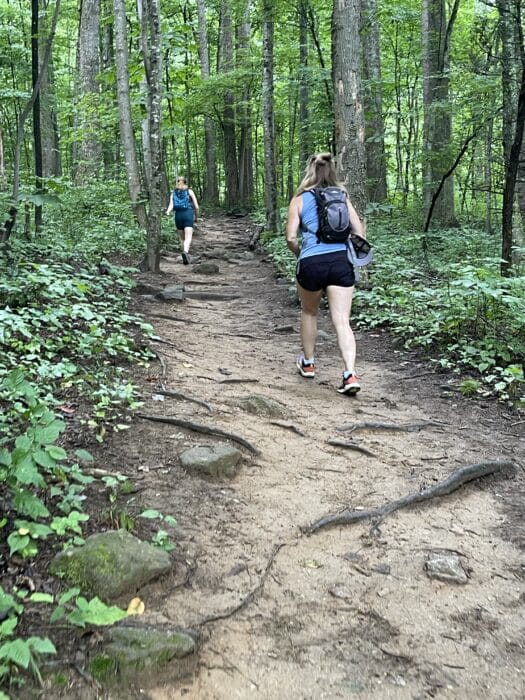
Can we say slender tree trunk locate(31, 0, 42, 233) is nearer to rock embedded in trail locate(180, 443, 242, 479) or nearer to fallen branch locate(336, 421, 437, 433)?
rock embedded in trail locate(180, 443, 242, 479)

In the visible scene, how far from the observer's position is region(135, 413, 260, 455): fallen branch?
4151 millimetres

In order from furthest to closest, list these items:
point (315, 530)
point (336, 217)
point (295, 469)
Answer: point (336, 217) → point (295, 469) → point (315, 530)

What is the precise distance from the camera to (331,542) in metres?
3.13

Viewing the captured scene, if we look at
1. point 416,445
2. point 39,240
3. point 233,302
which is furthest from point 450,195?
point 416,445

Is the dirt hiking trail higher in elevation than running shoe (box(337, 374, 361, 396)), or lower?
lower

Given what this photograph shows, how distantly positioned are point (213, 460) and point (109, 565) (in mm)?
1282

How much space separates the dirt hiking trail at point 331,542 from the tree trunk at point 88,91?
41.7 ft

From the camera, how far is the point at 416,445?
449cm

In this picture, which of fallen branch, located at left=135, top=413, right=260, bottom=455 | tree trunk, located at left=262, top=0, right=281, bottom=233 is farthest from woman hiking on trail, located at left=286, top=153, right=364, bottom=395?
tree trunk, located at left=262, top=0, right=281, bottom=233

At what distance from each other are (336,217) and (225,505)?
310 cm

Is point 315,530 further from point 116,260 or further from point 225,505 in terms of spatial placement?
point 116,260

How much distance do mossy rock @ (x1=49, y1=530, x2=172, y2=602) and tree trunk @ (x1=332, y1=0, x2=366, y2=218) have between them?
23.2 feet

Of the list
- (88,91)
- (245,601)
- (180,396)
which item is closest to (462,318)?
(180,396)

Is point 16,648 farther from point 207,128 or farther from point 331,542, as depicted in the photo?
point 207,128
